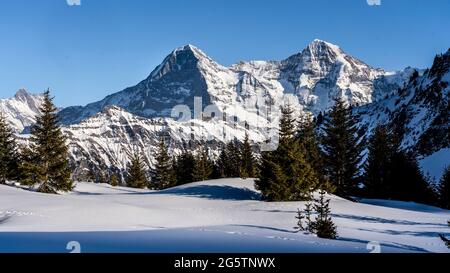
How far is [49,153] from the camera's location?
3528 centimetres

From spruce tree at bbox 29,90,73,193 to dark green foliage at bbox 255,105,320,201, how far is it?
A: 1617 cm

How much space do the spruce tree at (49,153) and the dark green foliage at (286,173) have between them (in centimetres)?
1617

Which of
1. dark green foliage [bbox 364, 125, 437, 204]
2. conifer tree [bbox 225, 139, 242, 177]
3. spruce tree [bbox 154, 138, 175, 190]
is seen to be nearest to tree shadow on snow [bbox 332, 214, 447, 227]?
dark green foliage [bbox 364, 125, 437, 204]

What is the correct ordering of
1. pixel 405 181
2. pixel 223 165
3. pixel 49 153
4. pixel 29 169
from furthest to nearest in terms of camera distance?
1. pixel 223 165
2. pixel 405 181
3. pixel 49 153
4. pixel 29 169

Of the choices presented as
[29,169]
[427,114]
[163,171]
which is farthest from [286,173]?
[427,114]

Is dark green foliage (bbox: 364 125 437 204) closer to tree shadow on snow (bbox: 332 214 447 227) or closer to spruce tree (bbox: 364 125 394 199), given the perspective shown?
spruce tree (bbox: 364 125 394 199)

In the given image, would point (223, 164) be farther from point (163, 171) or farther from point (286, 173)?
point (286, 173)

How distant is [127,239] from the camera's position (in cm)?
1191

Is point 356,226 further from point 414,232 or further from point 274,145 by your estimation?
point 274,145

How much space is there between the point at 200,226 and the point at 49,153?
21.7 m

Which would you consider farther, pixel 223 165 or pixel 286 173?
pixel 223 165

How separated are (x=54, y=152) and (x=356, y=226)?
24.7 m

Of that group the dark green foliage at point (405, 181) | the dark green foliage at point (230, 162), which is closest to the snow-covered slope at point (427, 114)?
the dark green foliage at point (230, 162)

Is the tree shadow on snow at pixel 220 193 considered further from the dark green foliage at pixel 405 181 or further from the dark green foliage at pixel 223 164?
the dark green foliage at pixel 223 164
